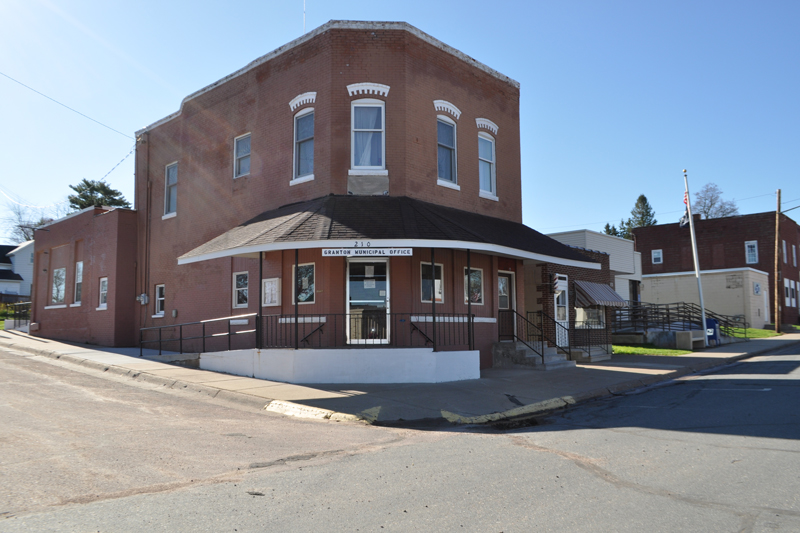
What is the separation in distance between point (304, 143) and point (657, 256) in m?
42.5

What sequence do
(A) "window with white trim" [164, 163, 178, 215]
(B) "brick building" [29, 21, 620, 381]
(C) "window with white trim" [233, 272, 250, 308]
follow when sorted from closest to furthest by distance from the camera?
(B) "brick building" [29, 21, 620, 381]
(C) "window with white trim" [233, 272, 250, 308]
(A) "window with white trim" [164, 163, 178, 215]

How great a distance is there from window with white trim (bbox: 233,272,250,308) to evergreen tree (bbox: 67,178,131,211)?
4232 centimetres

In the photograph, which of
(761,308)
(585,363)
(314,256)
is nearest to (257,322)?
(314,256)

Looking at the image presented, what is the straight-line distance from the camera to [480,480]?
5.88m

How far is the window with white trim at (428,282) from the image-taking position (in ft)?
49.5

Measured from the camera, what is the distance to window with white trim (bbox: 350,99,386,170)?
607 inches

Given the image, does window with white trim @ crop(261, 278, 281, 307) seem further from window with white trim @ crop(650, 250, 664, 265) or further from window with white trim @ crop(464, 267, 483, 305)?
window with white trim @ crop(650, 250, 664, 265)

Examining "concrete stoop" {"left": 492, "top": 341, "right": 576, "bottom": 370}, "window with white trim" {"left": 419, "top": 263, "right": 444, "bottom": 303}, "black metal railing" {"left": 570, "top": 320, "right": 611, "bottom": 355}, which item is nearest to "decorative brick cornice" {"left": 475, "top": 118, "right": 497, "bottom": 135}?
"window with white trim" {"left": 419, "top": 263, "right": 444, "bottom": 303}

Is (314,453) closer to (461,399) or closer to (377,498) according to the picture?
(377,498)

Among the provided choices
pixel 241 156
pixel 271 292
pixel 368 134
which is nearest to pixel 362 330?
pixel 271 292

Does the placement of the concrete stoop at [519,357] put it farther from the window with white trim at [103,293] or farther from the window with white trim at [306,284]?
the window with white trim at [103,293]

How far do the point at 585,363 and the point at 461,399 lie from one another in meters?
9.52

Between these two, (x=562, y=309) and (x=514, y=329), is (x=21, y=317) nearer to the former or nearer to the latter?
(x=514, y=329)

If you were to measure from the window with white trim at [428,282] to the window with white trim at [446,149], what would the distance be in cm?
278
